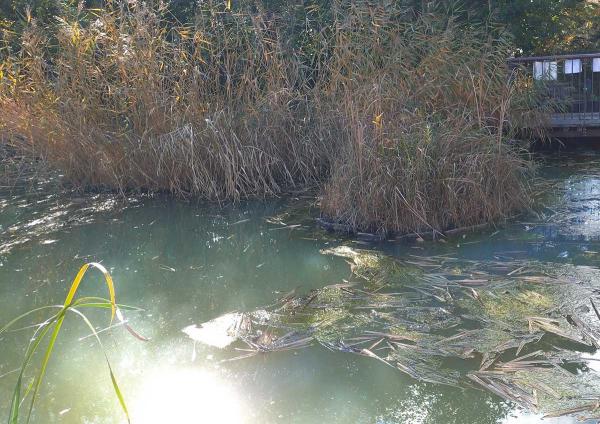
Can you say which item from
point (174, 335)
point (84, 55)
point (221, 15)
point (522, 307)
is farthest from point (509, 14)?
point (174, 335)

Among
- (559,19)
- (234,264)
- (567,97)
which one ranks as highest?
(559,19)

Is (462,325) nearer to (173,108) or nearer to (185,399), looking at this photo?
(185,399)

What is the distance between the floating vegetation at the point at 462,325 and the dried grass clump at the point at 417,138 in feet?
2.67

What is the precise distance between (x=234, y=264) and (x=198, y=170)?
7.18 ft

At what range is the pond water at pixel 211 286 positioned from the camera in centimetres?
346

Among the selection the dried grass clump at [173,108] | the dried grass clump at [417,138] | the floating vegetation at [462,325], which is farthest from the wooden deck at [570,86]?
the floating vegetation at [462,325]

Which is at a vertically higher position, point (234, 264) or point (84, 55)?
point (84, 55)

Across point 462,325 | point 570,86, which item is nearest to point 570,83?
point 570,86

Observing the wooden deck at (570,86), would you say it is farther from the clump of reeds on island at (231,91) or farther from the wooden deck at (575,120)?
the clump of reeds on island at (231,91)

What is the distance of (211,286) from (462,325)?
1.91m

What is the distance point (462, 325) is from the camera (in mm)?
4172

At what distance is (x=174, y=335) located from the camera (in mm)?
4348

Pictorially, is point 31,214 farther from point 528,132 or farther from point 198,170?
point 528,132

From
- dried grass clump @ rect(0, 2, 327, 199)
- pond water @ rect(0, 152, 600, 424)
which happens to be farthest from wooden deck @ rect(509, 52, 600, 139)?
dried grass clump @ rect(0, 2, 327, 199)
